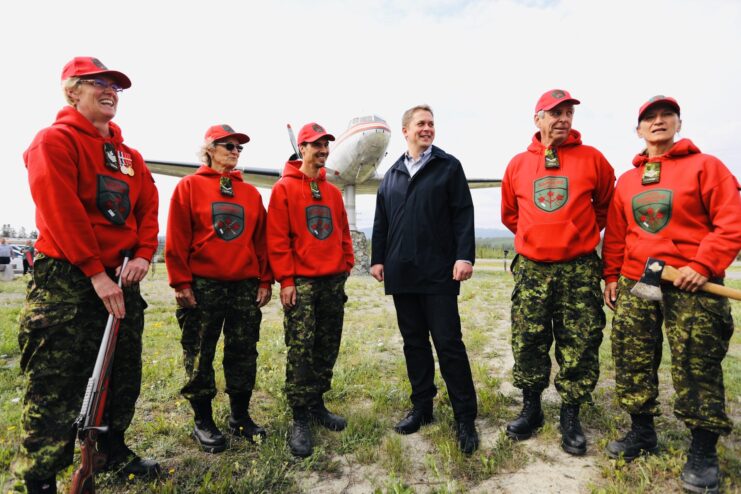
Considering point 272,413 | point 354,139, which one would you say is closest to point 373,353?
point 272,413

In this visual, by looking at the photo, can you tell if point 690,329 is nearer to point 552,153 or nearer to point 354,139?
point 552,153

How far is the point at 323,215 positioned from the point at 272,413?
6.23ft

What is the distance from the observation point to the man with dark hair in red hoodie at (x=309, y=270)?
3125 millimetres

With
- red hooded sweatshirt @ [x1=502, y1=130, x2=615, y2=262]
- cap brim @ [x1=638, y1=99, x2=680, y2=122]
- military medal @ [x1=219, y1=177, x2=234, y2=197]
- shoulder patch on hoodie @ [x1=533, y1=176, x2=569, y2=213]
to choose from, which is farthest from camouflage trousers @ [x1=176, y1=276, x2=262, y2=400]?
cap brim @ [x1=638, y1=99, x2=680, y2=122]

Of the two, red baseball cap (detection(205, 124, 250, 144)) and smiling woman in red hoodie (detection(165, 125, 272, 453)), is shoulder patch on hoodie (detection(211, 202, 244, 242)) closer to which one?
smiling woman in red hoodie (detection(165, 125, 272, 453))

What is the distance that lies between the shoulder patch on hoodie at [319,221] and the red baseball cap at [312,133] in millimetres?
594

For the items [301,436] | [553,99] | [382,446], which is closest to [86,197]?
[301,436]

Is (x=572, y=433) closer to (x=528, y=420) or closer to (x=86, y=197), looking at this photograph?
(x=528, y=420)

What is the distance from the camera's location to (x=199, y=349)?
9.80 feet

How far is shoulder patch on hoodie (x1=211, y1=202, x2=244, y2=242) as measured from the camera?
3059 millimetres

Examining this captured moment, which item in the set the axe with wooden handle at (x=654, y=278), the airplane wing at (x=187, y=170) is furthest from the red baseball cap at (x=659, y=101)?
the airplane wing at (x=187, y=170)

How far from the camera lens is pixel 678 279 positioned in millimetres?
Result: 2447

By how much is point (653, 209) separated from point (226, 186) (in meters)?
3.18

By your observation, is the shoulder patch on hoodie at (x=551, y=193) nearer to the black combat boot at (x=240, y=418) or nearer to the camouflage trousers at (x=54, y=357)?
the black combat boot at (x=240, y=418)
